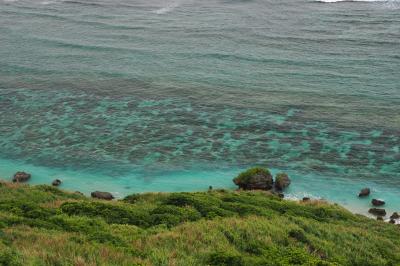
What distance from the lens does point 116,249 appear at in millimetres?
23672

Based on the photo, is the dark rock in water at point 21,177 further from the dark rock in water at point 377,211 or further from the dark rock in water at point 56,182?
the dark rock in water at point 377,211

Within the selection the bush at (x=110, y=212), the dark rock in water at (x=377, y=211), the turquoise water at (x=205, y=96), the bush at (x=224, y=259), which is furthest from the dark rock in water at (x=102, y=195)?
the bush at (x=224, y=259)

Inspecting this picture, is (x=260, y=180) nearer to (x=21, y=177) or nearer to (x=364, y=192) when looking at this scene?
(x=364, y=192)

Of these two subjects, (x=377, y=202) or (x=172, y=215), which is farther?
(x=377, y=202)

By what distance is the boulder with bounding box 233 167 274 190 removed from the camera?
4544cm

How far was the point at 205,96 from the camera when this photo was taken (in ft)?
223

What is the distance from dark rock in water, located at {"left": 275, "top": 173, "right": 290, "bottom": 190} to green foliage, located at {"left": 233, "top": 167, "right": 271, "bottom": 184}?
3.03 ft

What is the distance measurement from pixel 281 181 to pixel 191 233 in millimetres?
20606

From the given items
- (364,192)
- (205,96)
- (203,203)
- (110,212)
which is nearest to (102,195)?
(110,212)

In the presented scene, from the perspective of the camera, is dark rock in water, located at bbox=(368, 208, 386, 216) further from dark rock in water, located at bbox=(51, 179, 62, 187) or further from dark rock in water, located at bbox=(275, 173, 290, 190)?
dark rock in water, located at bbox=(51, 179, 62, 187)

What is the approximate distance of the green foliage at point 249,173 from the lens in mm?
45938

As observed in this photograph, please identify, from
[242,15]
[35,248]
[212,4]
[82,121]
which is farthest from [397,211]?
[212,4]

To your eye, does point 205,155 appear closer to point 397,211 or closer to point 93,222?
point 397,211

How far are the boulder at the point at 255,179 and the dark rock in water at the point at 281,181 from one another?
0.52 metres
